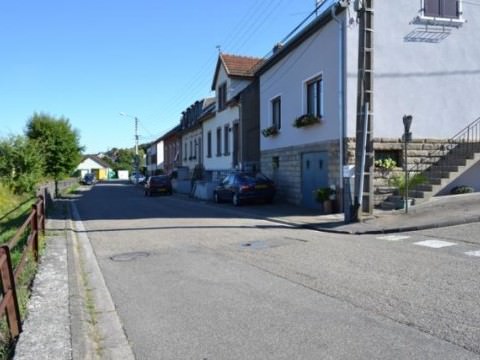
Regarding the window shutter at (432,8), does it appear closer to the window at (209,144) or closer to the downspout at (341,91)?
the downspout at (341,91)

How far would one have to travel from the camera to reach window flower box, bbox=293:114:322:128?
17.9 metres

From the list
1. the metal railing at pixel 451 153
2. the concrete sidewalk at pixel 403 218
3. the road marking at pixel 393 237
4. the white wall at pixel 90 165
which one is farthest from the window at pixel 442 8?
the white wall at pixel 90 165

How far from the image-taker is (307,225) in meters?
13.8

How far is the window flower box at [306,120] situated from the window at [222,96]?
513 inches

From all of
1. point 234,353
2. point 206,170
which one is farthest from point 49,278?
point 206,170

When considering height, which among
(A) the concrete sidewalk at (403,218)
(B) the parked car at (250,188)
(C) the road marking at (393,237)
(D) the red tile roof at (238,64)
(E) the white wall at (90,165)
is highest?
(D) the red tile roof at (238,64)

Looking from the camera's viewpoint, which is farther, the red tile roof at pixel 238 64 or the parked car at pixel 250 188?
the red tile roof at pixel 238 64

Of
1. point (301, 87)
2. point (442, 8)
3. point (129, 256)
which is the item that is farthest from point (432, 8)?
point (129, 256)

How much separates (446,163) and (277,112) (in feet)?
26.9

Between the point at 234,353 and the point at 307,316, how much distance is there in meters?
1.29

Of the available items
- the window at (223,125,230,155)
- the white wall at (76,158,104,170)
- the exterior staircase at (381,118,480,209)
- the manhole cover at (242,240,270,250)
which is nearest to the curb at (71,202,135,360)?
the manhole cover at (242,240,270,250)

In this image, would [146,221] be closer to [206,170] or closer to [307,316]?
[307,316]

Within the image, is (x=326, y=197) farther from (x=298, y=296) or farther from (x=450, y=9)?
(x=298, y=296)

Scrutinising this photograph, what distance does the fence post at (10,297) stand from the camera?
15.5ft
